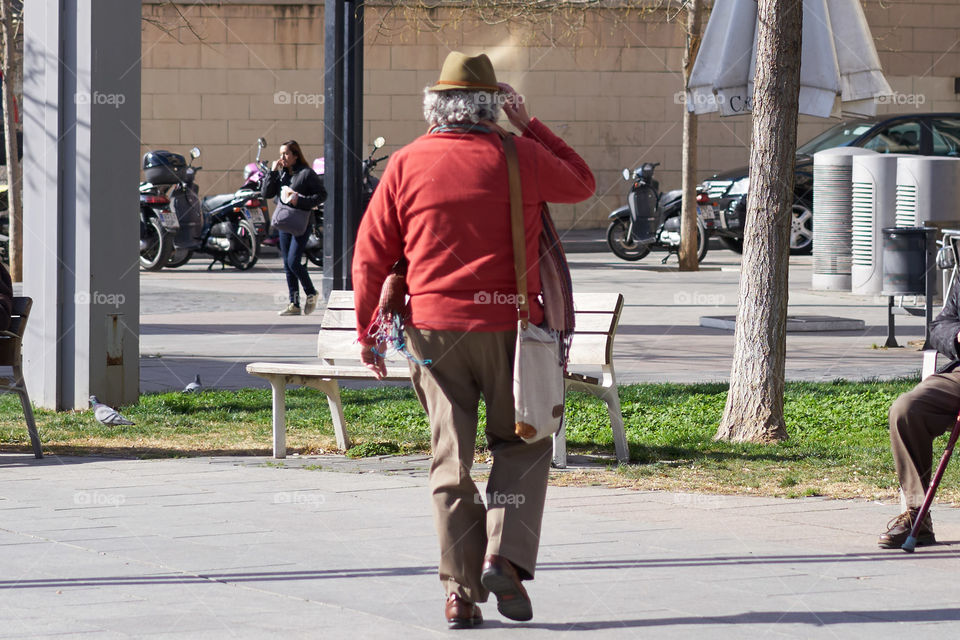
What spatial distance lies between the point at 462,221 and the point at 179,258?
15.2 m

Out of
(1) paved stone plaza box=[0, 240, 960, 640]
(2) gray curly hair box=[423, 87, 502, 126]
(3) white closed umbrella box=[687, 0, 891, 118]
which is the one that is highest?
(3) white closed umbrella box=[687, 0, 891, 118]

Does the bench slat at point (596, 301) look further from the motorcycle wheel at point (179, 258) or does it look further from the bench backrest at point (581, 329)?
the motorcycle wheel at point (179, 258)

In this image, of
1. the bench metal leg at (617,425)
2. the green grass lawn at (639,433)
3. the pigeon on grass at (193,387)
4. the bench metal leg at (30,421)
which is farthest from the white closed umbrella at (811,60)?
the bench metal leg at (30,421)

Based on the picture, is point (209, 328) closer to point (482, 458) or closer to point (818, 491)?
point (482, 458)

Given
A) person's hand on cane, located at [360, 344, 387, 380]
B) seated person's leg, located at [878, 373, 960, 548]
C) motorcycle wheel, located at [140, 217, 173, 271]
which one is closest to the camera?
person's hand on cane, located at [360, 344, 387, 380]

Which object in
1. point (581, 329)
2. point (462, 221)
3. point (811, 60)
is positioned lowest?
point (581, 329)

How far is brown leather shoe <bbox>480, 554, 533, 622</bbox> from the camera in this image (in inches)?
169

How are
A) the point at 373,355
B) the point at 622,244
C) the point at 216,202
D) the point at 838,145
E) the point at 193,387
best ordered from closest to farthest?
the point at 373,355, the point at 193,387, the point at 216,202, the point at 838,145, the point at 622,244

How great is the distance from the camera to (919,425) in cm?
537

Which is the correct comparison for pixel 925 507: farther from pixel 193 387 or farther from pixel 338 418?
pixel 193 387

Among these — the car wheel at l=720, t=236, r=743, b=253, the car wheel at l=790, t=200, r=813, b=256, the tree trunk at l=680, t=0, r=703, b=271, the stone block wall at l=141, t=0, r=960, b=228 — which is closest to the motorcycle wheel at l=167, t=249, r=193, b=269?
the tree trunk at l=680, t=0, r=703, b=271

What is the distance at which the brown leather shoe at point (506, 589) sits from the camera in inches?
169

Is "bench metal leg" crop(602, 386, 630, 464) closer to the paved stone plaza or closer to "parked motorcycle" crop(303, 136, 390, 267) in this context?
the paved stone plaza

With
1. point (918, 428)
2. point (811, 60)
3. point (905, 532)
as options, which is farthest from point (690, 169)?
point (905, 532)
